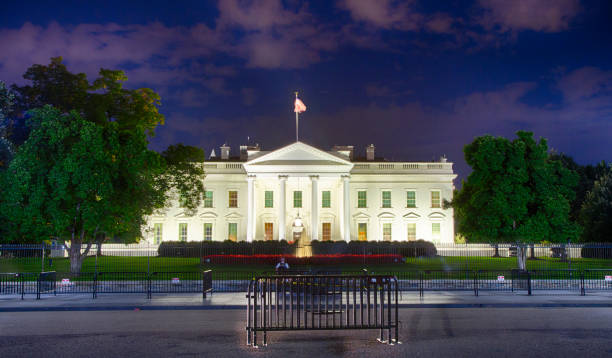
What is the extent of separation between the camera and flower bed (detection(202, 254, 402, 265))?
36.7m

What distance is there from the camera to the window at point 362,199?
62906 mm

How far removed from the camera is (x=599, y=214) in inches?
1987

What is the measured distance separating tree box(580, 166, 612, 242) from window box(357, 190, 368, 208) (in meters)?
22.5

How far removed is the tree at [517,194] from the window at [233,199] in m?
32.1

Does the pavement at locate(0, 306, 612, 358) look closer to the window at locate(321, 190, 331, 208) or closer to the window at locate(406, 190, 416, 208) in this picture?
the window at locate(321, 190, 331, 208)

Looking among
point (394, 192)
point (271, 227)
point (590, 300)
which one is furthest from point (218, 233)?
point (590, 300)

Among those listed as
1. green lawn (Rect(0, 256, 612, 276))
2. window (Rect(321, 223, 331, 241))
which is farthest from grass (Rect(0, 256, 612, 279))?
window (Rect(321, 223, 331, 241))

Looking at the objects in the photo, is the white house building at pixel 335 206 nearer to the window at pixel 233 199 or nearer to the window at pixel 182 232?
the window at pixel 233 199

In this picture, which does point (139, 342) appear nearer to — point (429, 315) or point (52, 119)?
point (429, 315)

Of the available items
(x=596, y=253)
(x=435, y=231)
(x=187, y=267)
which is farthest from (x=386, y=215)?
(x=187, y=267)

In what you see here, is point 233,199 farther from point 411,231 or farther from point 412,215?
point 411,231

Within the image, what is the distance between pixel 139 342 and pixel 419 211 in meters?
54.2

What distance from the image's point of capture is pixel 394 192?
207 feet

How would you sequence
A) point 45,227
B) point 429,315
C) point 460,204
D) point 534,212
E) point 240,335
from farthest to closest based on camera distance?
point 460,204 → point 534,212 → point 45,227 → point 429,315 → point 240,335
